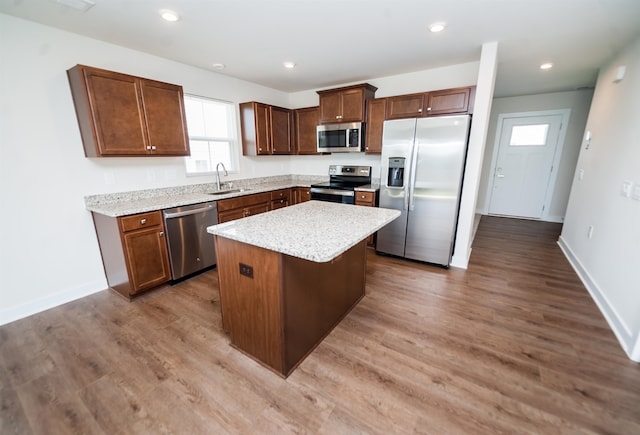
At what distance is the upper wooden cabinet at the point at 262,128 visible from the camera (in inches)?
156

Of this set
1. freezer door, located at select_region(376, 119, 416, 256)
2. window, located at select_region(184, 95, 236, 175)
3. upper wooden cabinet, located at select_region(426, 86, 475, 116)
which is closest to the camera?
upper wooden cabinet, located at select_region(426, 86, 475, 116)

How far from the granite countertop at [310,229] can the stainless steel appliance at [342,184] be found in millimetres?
1482

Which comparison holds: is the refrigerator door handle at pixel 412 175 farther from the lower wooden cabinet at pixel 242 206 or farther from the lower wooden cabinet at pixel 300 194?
the lower wooden cabinet at pixel 242 206

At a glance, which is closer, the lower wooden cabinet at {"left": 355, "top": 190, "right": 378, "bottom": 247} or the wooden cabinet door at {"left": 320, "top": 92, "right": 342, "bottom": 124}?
the lower wooden cabinet at {"left": 355, "top": 190, "right": 378, "bottom": 247}

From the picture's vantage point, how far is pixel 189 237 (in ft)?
9.47

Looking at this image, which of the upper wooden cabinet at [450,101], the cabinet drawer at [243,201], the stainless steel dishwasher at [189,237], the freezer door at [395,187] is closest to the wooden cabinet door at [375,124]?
the freezer door at [395,187]

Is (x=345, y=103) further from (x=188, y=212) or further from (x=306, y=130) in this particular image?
(x=188, y=212)

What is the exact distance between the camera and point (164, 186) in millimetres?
3193

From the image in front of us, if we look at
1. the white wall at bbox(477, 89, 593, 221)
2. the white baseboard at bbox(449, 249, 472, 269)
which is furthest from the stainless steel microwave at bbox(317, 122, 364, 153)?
the white wall at bbox(477, 89, 593, 221)

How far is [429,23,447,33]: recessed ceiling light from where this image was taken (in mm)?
2273

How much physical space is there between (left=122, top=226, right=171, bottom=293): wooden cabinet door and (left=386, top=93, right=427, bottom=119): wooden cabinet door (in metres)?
3.25

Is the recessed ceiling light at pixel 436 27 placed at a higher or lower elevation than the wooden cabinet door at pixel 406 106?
higher

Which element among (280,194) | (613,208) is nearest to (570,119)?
(613,208)

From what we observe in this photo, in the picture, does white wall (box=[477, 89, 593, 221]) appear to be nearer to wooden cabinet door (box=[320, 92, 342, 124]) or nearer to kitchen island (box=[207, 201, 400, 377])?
wooden cabinet door (box=[320, 92, 342, 124])
